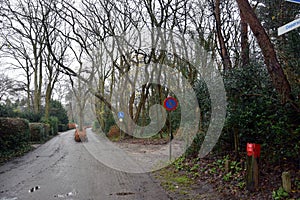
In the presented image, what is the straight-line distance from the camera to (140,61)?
2053cm

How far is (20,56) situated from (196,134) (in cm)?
2102

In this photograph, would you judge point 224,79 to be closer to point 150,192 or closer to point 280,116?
point 280,116

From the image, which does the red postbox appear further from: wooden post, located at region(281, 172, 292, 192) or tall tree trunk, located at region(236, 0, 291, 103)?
tall tree trunk, located at region(236, 0, 291, 103)

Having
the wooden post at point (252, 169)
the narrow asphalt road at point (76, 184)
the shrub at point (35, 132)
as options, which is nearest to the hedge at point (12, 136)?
the narrow asphalt road at point (76, 184)

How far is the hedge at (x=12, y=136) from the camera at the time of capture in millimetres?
12398

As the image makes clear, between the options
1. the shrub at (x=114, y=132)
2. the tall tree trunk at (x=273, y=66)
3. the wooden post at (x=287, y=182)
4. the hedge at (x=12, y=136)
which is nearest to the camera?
the wooden post at (x=287, y=182)

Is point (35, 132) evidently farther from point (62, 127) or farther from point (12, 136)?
point (62, 127)

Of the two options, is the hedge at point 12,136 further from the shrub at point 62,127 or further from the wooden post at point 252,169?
the shrub at point 62,127

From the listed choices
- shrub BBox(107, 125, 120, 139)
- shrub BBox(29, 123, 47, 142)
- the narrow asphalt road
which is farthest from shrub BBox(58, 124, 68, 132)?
the narrow asphalt road

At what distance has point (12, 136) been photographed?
13156mm

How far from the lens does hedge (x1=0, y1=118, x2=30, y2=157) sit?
40.7ft

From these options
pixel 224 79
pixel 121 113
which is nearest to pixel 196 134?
pixel 224 79

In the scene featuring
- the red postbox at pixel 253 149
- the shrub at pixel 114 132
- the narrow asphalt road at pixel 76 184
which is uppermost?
the red postbox at pixel 253 149

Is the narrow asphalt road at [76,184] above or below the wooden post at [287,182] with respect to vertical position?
below
